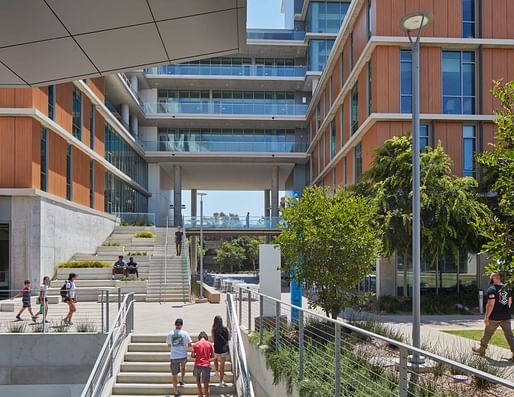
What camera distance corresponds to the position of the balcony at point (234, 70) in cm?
5662

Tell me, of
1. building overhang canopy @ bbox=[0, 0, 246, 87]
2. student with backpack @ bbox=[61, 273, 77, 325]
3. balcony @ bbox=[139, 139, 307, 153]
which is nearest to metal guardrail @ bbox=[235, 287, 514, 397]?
building overhang canopy @ bbox=[0, 0, 246, 87]

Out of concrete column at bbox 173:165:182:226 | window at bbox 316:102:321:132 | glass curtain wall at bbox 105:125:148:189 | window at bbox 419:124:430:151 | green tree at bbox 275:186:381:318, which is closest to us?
green tree at bbox 275:186:381:318

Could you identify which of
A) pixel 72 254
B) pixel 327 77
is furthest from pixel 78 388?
pixel 327 77

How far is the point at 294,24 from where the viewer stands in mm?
61094

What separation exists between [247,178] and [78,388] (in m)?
49.5

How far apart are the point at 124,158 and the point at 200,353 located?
121 ft

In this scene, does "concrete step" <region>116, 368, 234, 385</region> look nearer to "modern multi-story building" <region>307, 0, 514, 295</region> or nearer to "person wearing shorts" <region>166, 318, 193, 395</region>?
"person wearing shorts" <region>166, 318, 193, 395</region>

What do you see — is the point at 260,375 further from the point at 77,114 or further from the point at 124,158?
the point at 124,158

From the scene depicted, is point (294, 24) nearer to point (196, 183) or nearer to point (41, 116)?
point (196, 183)

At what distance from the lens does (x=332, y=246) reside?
13.2 m

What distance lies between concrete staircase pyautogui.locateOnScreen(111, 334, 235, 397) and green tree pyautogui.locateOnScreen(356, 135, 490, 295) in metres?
10.0

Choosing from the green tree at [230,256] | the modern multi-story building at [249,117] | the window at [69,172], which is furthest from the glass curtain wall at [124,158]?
the green tree at [230,256]

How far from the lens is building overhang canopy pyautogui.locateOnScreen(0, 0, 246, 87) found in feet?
25.8

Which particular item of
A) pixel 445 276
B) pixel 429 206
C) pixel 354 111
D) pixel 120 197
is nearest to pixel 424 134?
pixel 354 111
